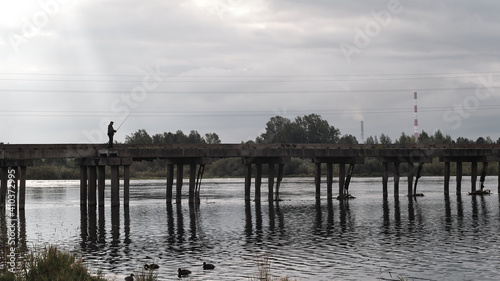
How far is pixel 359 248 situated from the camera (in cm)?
3341

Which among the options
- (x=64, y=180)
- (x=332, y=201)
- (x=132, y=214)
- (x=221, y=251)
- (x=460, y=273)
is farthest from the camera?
(x=64, y=180)

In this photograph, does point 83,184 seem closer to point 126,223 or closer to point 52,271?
point 126,223

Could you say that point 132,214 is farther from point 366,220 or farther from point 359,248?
point 359,248

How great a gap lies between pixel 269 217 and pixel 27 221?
57.1ft

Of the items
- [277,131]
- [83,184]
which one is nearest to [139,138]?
[277,131]

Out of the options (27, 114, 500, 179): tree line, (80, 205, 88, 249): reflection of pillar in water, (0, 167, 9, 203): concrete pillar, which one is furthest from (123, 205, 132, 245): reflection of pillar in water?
(27, 114, 500, 179): tree line

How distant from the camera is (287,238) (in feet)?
124

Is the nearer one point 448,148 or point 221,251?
point 221,251

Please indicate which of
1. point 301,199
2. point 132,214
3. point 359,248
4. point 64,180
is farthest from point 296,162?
point 359,248

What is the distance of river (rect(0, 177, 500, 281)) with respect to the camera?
27.4 m

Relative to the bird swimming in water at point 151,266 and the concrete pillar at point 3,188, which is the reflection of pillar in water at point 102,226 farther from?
the bird swimming in water at point 151,266

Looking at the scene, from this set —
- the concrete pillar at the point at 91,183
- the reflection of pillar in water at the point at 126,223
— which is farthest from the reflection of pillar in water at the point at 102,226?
the reflection of pillar in water at the point at 126,223

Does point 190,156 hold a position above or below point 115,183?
above

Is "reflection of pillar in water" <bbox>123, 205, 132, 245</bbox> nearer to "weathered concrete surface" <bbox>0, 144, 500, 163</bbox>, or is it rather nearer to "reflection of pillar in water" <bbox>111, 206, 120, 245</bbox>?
"reflection of pillar in water" <bbox>111, 206, 120, 245</bbox>
